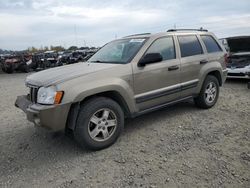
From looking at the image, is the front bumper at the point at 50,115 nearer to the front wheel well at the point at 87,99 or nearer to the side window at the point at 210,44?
the front wheel well at the point at 87,99

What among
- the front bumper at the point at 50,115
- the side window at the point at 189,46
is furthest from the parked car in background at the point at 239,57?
the front bumper at the point at 50,115

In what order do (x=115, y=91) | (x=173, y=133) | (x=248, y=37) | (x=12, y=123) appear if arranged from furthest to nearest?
(x=248, y=37) → (x=12, y=123) → (x=173, y=133) → (x=115, y=91)

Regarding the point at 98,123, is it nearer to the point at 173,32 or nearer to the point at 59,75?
the point at 59,75

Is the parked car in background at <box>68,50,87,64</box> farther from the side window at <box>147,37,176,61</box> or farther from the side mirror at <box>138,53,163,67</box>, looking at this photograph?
the side mirror at <box>138,53,163,67</box>

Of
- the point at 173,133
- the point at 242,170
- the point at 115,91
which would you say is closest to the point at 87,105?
the point at 115,91

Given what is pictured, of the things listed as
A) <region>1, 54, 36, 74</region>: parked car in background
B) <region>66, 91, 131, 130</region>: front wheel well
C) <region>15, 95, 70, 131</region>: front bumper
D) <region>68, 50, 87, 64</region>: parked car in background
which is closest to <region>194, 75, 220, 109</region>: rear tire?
<region>66, 91, 131, 130</region>: front wheel well

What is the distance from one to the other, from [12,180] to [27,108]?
103cm

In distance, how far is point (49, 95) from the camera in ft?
12.1

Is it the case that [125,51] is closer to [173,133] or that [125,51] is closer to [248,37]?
[173,133]

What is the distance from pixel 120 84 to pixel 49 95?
3.59ft

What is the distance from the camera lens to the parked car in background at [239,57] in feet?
29.5

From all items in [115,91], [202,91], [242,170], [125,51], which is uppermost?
[125,51]

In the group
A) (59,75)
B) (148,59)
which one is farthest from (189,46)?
(59,75)

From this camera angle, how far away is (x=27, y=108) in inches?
153
